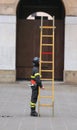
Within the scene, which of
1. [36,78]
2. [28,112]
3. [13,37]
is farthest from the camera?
[13,37]

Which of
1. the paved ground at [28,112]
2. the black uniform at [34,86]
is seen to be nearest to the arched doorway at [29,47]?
the paved ground at [28,112]

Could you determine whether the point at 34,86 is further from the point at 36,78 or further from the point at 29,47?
the point at 29,47

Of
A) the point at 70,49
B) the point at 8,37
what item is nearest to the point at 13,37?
the point at 8,37

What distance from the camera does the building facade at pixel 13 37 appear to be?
26609 millimetres

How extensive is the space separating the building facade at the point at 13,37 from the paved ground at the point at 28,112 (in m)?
2.67

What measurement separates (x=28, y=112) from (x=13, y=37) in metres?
11.2

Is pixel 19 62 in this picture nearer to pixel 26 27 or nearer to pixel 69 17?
pixel 26 27

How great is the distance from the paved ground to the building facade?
2.67 metres

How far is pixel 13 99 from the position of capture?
19.5m

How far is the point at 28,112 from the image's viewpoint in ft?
52.6

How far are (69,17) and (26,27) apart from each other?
264 cm

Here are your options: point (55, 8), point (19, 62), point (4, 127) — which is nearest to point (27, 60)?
point (19, 62)

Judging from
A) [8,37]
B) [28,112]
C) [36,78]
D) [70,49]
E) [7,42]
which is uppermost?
[8,37]

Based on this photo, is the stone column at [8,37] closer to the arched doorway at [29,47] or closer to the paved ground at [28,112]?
the arched doorway at [29,47]
